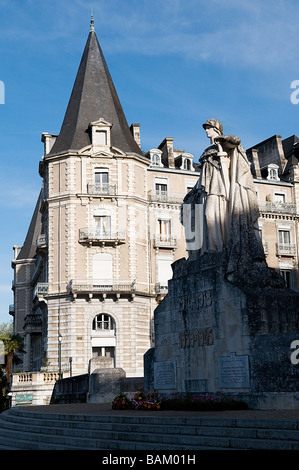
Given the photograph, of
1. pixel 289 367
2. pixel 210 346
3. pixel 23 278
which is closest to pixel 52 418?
pixel 210 346

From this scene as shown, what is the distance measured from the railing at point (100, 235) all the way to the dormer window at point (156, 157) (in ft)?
29.2

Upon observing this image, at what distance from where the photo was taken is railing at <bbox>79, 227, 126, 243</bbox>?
47.9m

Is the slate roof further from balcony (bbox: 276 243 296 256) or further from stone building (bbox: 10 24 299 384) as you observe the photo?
balcony (bbox: 276 243 296 256)

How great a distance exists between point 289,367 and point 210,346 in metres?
2.72

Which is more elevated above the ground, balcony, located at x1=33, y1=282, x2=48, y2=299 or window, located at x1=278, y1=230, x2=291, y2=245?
window, located at x1=278, y1=230, x2=291, y2=245

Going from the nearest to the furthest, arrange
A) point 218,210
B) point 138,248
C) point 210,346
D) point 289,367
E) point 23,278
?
point 289,367 < point 210,346 < point 218,210 < point 138,248 < point 23,278

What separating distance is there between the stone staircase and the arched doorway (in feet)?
107

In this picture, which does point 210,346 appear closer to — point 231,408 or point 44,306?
point 231,408

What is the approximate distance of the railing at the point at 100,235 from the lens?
4794 cm

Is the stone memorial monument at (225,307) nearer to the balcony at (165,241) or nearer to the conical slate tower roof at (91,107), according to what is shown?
the balcony at (165,241)

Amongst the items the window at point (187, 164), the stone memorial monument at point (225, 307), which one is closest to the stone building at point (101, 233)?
the window at point (187, 164)

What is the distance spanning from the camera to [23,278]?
70.6m

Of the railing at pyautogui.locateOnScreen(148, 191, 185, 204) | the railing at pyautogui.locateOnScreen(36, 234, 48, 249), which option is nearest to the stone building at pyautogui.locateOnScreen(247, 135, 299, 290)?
the railing at pyautogui.locateOnScreen(148, 191, 185, 204)
